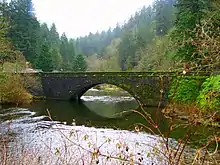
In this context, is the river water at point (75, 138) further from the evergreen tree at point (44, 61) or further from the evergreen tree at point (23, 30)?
the evergreen tree at point (23, 30)

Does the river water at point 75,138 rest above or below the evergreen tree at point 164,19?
below

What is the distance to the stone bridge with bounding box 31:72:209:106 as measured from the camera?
973 inches

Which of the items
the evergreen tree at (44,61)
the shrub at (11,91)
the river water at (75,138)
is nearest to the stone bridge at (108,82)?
the river water at (75,138)

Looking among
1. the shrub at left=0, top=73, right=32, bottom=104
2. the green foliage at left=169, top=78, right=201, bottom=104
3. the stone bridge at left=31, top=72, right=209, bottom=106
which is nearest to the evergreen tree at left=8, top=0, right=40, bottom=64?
the stone bridge at left=31, top=72, right=209, bottom=106

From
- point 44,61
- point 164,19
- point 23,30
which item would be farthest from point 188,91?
point 23,30

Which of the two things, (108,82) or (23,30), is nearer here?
(108,82)

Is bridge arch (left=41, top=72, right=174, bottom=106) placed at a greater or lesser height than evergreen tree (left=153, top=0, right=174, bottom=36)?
lesser

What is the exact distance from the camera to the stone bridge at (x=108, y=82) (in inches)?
973

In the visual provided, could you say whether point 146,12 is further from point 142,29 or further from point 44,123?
point 44,123

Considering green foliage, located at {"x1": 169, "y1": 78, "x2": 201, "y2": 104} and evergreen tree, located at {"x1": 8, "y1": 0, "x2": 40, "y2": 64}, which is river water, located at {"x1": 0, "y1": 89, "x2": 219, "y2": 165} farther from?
evergreen tree, located at {"x1": 8, "y1": 0, "x2": 40, "y2": 64}

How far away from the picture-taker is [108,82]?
92.5 ft

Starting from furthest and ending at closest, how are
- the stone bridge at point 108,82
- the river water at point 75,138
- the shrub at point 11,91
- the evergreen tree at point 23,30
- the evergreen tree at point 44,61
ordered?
the evergreen tree at point 23,30 → the evergreen tree at point 44,61 → the stone bridge at point 108,82 → the shrub at point 11,91 → the river water at point 75,138

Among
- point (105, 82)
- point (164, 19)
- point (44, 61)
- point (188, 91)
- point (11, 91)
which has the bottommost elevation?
point (11, 91)

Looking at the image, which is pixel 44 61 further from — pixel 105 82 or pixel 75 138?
pixel 75 138
